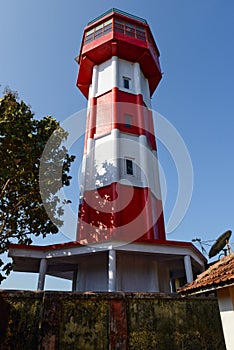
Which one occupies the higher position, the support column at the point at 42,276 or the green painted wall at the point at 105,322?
the support column at the point at 42,276

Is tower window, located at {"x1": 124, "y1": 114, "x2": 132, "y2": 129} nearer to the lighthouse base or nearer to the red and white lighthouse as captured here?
the red and white lighthouse

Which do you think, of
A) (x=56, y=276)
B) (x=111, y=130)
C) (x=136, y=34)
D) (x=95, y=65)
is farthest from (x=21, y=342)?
(x=136, y=34)

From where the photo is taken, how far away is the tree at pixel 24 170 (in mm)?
12891

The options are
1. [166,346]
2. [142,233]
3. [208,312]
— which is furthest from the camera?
[142,233]

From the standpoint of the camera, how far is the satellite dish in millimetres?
13058

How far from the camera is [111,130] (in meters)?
18.2

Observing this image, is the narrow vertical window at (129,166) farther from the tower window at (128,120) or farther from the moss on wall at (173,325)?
the moss on wall at (173,325)

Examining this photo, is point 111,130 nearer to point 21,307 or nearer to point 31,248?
point 31,248

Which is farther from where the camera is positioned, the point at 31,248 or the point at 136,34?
the point at 136,34

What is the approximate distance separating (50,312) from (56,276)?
1137cm

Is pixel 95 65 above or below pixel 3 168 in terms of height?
above

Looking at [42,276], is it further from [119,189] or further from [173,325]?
[173,325]

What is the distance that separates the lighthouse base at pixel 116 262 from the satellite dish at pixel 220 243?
29.4 inches

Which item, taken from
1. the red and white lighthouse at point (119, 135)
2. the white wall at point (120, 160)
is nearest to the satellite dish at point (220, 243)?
the red and white lighthouse at point (119, 135)
